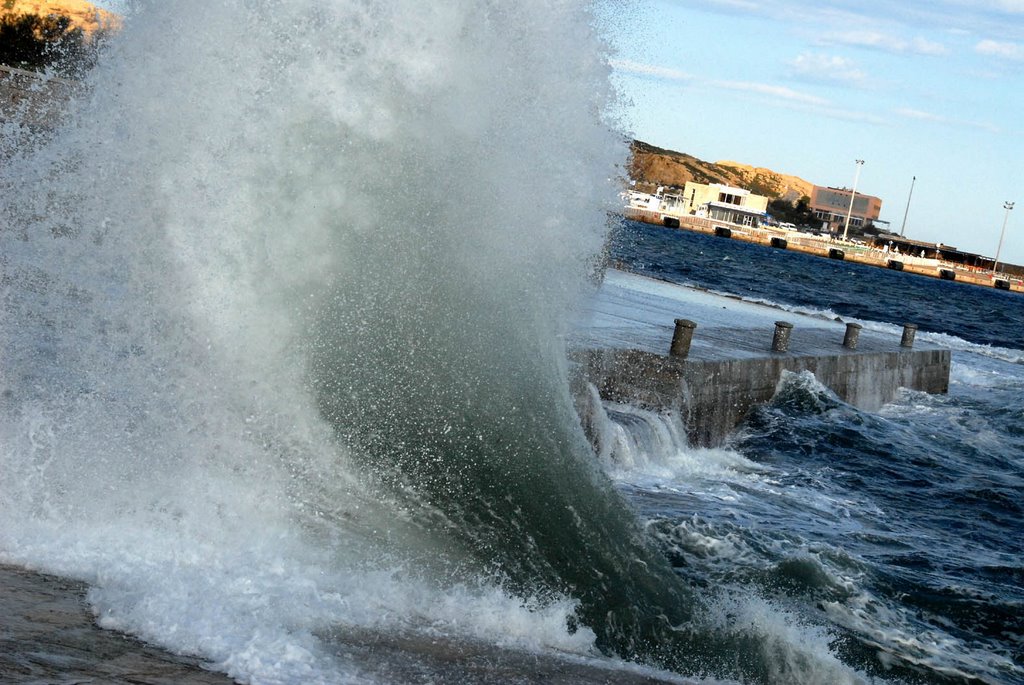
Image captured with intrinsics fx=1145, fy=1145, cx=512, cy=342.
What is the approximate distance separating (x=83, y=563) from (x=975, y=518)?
10.4 m

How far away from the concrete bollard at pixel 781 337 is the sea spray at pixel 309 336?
9.97m

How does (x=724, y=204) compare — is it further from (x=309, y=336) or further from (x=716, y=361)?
(x=309, y=336)

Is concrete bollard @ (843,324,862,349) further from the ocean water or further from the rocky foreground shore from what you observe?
the rocky foreground shore

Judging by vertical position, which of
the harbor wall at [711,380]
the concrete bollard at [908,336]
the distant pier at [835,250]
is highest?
the distant pier at [835,250]

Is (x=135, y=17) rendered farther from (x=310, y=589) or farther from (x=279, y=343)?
(x=310, y=589)

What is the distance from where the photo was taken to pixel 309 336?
615 cm

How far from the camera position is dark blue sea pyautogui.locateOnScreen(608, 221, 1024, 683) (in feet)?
24.7

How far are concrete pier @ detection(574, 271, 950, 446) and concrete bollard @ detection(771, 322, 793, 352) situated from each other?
154mm

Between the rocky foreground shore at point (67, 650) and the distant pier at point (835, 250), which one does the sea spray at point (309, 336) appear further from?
the distant pier at point (835, 250)

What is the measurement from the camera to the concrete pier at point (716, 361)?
12516 millimetres

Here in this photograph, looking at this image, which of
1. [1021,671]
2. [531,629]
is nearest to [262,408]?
[531,629]

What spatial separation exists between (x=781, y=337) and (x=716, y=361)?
3315 mm

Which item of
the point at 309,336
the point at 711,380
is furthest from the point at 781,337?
the point at 309,336

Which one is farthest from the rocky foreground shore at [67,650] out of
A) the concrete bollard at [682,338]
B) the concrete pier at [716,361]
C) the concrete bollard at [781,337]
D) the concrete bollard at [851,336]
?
the concrete bollard at [851,336]
